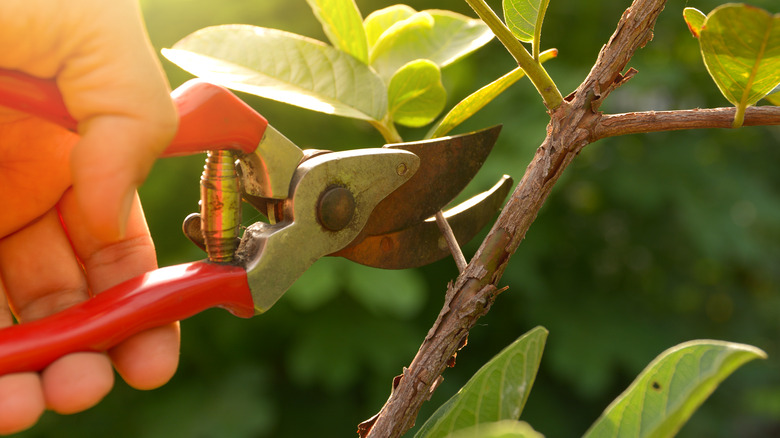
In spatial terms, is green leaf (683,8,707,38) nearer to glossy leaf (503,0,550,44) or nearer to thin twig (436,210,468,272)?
glossy leaf (503,0,550,44)

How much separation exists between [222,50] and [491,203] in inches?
15.3

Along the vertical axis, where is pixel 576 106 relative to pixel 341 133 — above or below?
above

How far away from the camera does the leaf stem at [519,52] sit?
2.07 feet

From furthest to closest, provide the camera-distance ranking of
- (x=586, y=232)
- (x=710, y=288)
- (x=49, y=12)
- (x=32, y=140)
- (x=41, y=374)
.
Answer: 1. (x=710, y=288)
2. (x=586, y=232)
3. (x=32, y=140)
4. (x=41, y=374)
5. (x=49, y=12)

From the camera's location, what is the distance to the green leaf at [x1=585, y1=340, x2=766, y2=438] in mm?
433

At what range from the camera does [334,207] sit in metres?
0.71

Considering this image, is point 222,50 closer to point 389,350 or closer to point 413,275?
point 413,275

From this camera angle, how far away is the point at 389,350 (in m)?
2.25

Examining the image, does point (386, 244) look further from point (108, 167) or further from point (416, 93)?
point (108, 167)

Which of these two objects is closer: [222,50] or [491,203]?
[222,50]

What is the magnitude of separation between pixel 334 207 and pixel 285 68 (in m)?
0.17

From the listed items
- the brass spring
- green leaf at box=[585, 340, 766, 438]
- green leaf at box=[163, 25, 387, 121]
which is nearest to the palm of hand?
the brass spring

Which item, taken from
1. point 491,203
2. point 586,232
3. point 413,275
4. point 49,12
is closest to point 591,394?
point 586,232

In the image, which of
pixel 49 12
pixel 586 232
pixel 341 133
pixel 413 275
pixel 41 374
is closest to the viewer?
pixel 49 12
